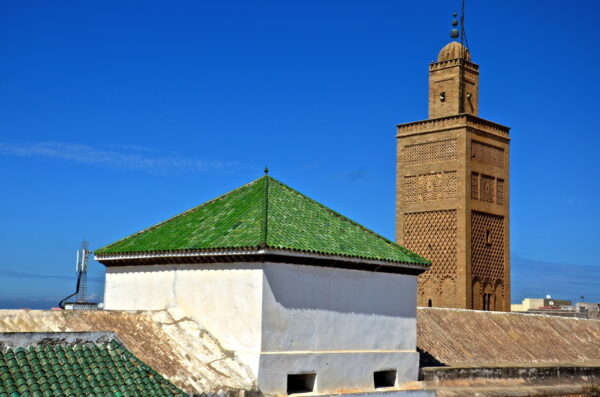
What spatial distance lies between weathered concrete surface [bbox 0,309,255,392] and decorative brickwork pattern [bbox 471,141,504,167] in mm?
18376

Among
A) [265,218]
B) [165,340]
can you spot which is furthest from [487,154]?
[165,340]

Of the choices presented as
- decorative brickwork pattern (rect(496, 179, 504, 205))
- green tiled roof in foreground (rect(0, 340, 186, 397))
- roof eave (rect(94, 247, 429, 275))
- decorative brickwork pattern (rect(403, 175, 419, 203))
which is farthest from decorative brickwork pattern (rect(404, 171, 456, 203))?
green tiled roof in foreground (rect(0, 340, 186, 397))

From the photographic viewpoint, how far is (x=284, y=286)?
11992 millimetres

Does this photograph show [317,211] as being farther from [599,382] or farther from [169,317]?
[599,382]

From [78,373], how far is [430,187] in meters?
20.7

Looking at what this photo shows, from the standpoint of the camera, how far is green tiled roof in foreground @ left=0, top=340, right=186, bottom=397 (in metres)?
9.07

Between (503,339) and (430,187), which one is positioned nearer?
(503,339)

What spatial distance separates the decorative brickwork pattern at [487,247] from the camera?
28594mm

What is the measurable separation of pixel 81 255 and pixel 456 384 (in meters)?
8.20

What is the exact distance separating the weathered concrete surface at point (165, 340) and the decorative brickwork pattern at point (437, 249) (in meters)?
17.2

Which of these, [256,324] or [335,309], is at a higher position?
[335,309]

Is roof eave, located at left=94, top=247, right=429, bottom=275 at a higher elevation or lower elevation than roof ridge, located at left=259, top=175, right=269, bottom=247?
lower

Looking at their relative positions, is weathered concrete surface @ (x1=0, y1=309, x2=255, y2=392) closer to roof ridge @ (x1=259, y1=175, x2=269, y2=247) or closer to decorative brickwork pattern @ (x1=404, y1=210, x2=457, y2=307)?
roof ridge @ (x1=259, y1=175, x2=269, y2=247)

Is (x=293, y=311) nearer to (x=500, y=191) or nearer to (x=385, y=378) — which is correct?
(x=385, y=378)
